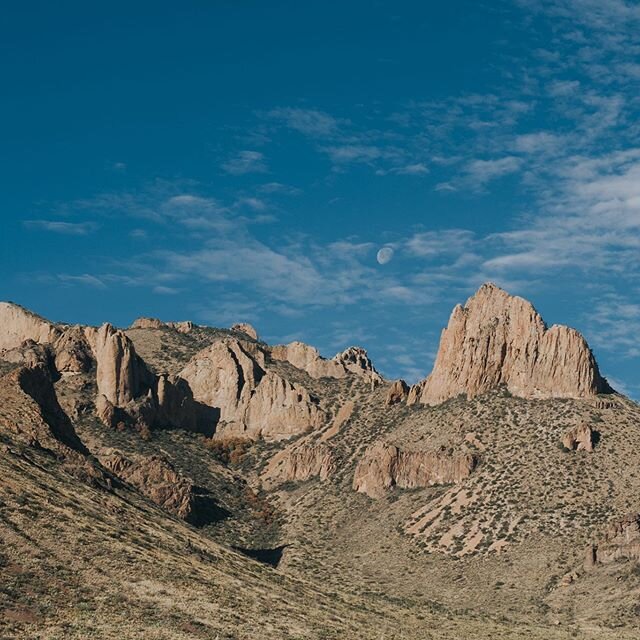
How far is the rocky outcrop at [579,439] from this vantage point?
108 m

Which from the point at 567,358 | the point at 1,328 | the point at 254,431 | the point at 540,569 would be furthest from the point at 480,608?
the point at 1,328

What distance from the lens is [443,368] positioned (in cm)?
13025

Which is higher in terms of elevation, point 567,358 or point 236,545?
point 567,358

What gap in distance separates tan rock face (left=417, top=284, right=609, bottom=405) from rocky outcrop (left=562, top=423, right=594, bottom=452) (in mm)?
9761

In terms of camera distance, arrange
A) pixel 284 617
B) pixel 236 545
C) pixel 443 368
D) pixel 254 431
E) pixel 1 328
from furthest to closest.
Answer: pixel 1 328
pixel 254 431
pixel 443 368
pixel 236 545
pixel 284 617

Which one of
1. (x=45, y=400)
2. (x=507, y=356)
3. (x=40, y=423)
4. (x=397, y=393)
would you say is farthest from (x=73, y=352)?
(x=40, y=423)

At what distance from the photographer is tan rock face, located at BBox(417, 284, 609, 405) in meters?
120

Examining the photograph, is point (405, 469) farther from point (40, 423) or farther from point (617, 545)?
point (40, 423)

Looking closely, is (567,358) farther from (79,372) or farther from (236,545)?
(79,372)

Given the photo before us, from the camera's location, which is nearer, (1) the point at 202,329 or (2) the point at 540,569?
(2) the point at 540,569

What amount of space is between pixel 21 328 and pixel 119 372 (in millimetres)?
26016

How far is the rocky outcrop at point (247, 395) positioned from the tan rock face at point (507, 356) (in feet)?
63.5

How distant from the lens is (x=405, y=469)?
116 m

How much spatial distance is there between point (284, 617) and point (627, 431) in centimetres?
6133
